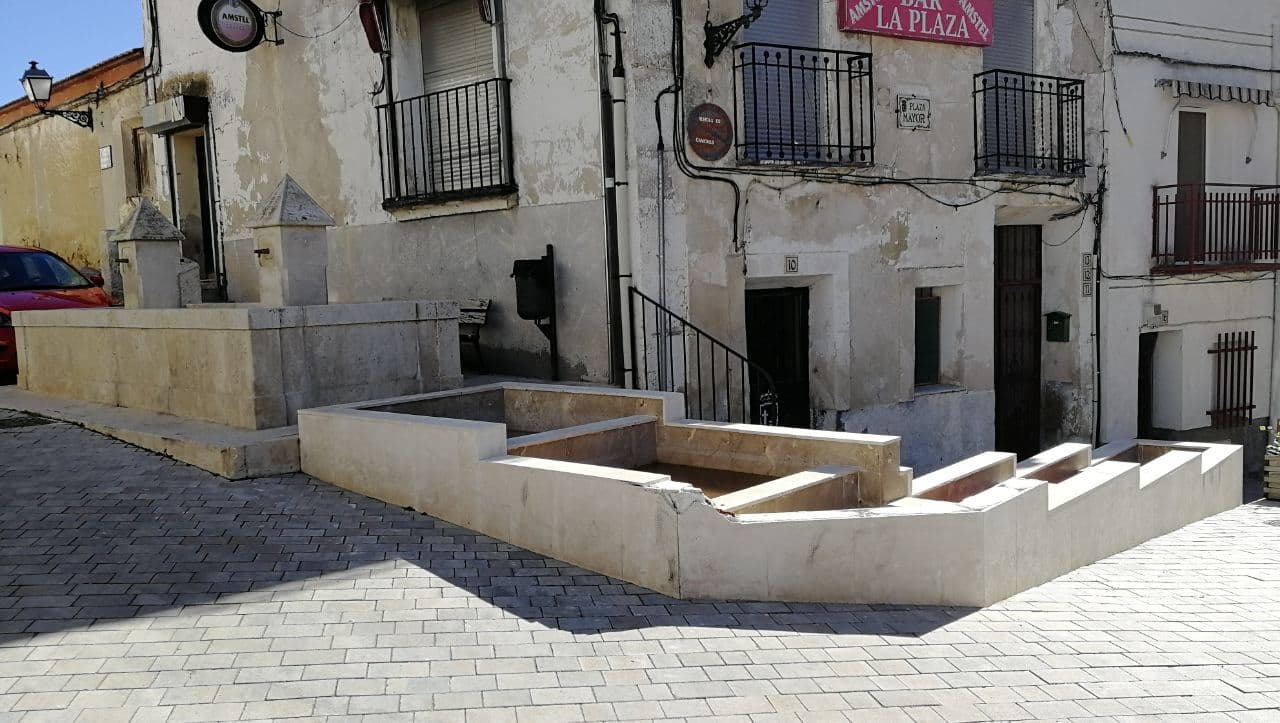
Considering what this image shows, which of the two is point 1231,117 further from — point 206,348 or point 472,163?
point 206,348

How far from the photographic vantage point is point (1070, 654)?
14.5ft

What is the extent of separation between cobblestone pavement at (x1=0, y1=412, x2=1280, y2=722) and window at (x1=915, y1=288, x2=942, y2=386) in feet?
15.8

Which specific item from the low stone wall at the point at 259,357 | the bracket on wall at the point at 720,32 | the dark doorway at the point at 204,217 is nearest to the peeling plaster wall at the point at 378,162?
the dark doorway at the point at 204,217

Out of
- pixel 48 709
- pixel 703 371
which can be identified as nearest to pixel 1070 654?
pixel 48 709

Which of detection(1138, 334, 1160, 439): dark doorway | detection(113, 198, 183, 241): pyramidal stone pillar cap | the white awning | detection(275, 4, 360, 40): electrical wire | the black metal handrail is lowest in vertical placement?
detection(1138, 334, 1160, 439): dark doorway

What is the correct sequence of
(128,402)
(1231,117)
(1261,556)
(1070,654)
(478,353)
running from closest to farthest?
(1070,654), (1261,556), (128,402), (478,353), (1231,117)

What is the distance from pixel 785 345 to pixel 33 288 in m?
8.41

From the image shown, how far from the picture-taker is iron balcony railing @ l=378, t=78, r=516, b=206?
9781mm

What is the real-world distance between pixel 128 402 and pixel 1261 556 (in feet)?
29.7

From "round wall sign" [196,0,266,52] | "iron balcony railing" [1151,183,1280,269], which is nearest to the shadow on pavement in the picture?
"round wall sign" [196,0,266,52]

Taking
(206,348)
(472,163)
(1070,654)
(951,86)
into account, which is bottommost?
(1070,654)

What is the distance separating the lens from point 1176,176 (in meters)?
12.4

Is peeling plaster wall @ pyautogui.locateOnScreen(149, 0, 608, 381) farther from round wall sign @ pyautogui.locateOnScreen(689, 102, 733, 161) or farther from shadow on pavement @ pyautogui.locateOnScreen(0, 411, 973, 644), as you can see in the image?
shadow on pavement @ pyautogui.locateOnScreen(0, 411, 973, 644)

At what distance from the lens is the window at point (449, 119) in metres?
9.74
